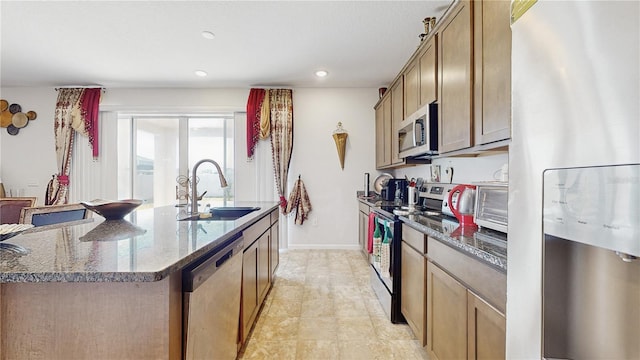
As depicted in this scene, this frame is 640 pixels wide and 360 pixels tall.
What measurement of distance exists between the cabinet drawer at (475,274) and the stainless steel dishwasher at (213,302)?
3.46ft

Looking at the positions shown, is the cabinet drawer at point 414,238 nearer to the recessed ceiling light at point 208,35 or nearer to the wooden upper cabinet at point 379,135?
the wooden upper cabinet at point 379,135

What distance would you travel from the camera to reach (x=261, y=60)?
3.32m

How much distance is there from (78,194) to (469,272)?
5439 millimetres

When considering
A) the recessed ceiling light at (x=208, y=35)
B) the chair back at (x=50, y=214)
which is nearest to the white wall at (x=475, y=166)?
the recessed ceiling light at (x=208, y=35)

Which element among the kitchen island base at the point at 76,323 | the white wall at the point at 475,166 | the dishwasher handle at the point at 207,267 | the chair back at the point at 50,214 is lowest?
the kitchen island base at the point at 76,323

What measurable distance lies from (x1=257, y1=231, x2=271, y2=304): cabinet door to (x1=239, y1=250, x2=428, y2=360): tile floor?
184 millimetres

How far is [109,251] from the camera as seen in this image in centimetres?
92

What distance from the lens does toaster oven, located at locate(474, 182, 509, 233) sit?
1225 millimetres

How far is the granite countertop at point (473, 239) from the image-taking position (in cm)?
94

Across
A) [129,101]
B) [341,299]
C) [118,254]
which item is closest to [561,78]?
[118,254]

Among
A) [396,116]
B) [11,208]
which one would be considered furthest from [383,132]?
[11,208]

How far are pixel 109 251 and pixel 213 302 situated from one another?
426 millimetres

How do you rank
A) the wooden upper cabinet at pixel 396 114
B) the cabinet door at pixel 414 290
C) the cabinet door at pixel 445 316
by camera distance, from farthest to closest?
the wooden upper cabinet at pixel 396 114
the cabinet door at pixel 414 290
the cabinet door at pixel 445 316

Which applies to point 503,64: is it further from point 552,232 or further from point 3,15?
point 3,15
